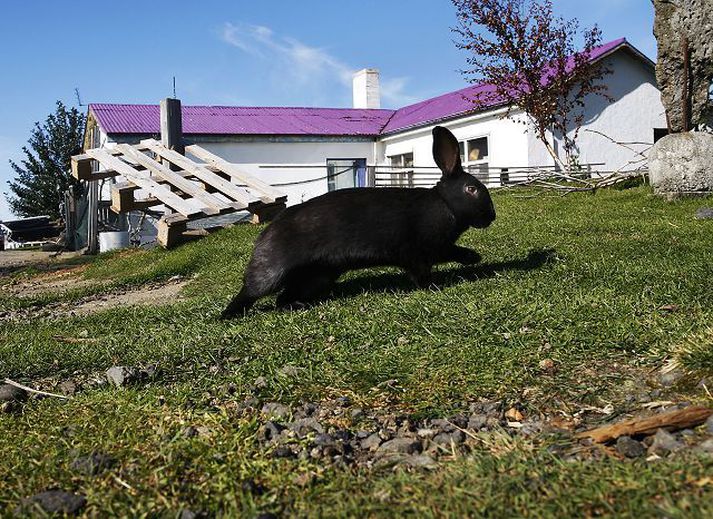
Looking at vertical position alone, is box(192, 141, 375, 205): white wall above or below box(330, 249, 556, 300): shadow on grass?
above

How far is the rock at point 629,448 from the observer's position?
2.22m

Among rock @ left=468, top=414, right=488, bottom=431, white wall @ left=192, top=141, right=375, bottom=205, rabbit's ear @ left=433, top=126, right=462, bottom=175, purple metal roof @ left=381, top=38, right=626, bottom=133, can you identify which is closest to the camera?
rock @ left=468, top=414, right=488, bottom=431

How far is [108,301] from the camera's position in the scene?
25.2 feet

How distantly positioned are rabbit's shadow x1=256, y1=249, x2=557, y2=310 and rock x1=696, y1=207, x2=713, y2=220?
3062 mm

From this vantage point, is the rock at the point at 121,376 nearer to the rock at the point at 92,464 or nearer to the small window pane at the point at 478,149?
the rock at the point at 92,464

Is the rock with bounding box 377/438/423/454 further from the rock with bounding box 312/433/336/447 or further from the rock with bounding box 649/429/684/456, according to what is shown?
the rock with bounding box 649/429/684/456

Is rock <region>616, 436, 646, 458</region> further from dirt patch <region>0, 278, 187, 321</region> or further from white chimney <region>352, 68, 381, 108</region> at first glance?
white chimney <region>352, 68, 381, 108</region>

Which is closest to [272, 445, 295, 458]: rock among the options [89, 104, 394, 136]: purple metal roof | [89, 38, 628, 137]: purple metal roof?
[89, 38, 628, 137]: purple metal roof

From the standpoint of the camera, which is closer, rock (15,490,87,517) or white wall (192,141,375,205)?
rock (15,490,87,517)

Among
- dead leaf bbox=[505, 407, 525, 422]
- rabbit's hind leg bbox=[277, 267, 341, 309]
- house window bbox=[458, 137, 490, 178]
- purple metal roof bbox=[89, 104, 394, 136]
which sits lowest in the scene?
dead leaf bbox=[505, 407, 525, 422]

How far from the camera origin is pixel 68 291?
8539 millimetres

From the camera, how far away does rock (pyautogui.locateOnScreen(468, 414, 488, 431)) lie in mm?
2648

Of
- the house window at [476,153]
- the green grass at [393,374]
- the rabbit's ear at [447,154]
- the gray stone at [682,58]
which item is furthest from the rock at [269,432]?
the house window at [476,153]

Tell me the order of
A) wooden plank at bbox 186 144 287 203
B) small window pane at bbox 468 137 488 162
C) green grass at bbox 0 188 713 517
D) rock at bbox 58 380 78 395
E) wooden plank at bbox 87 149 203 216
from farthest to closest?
1. small window pane at bbox 468 137 488 162
2. wooden plank at bbox 186 144 287 203
3. wooden plank at bbox 87 149 203 216
4. rock at bbox 58 380 78 395
5. green grass at bbox 0 188 713 517
